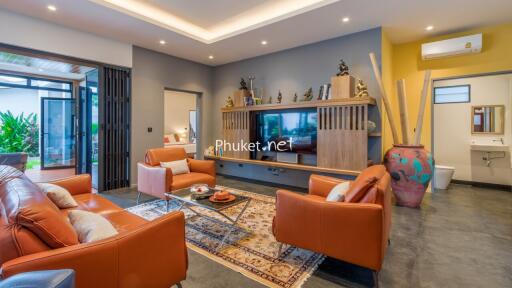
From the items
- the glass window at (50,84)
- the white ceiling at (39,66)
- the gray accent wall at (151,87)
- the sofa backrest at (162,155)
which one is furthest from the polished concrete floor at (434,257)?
the glass window at (50,84)

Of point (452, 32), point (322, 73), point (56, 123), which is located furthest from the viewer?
point (56, 123)

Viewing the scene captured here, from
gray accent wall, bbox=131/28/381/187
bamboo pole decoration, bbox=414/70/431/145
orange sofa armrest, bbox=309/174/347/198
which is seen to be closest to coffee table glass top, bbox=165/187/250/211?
orange sofa armrest, bbox=309/174/347/198

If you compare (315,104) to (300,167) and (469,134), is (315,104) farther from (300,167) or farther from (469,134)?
(469,134)

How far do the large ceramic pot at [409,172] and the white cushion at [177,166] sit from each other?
3200 millimetres

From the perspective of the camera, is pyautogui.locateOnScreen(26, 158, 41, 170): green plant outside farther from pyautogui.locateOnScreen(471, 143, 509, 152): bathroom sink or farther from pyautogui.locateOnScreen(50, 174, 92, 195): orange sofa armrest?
pyautogui.locateOnScreen(471, 143, 509, 152): bathroom sink

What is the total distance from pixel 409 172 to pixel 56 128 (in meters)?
7.45

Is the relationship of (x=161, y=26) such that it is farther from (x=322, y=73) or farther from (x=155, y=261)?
(x=155, y=261)

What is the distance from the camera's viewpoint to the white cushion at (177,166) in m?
3.84

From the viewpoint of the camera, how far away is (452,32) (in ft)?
13.8

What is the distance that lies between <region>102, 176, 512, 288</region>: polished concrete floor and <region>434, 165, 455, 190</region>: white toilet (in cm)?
95

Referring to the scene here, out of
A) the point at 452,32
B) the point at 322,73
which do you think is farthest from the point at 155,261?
the point at 452,32

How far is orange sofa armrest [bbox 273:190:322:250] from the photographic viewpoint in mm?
1950

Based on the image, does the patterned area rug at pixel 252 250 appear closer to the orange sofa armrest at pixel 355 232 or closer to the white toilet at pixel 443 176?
the orange sofa armrest at pixel 355 232

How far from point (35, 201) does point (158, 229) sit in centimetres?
62
